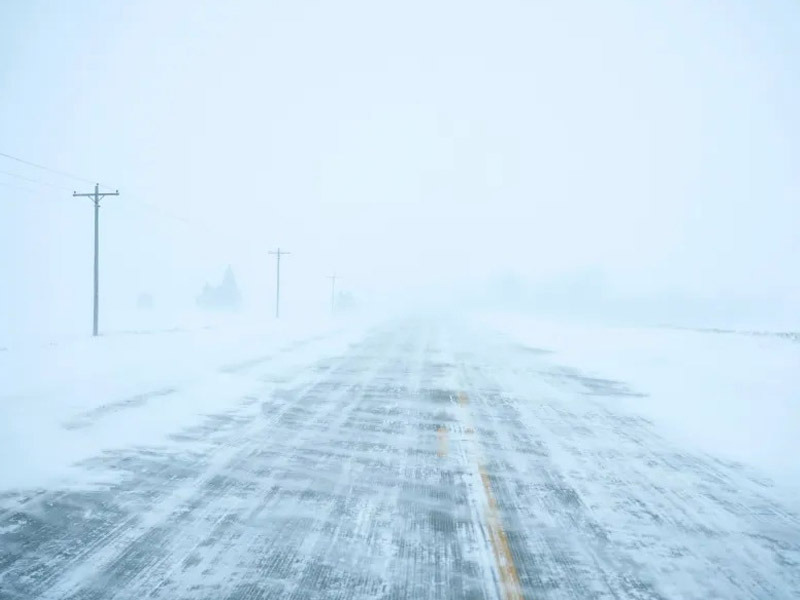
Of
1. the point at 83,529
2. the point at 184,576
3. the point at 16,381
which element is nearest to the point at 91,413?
the point at 16,381

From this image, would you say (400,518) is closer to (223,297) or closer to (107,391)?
(107,391)

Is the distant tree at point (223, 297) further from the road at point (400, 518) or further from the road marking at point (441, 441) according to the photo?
the road marking at point (441, 441)

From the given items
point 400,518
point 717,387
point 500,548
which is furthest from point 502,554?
point 717,387

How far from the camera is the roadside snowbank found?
8656 millimetres

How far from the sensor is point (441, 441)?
25.8 feet

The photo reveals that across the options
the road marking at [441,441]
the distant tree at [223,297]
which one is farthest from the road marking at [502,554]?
the distant tree at [223,297]

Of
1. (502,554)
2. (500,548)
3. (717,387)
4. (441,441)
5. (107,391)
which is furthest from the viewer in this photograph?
(717,387)

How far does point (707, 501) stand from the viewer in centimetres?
608

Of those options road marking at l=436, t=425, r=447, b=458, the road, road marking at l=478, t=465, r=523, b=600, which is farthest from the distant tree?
road marking at l=478, t=465, r=523, b=600

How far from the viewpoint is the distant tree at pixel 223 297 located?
197 feet

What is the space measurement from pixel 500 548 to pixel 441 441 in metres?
3.28

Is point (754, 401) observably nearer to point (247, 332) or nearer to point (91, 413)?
point (91, 413)

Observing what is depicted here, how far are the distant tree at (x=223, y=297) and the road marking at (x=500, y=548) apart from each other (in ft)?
191

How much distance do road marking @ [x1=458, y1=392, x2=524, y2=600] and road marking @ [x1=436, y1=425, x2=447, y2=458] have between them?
2.62 ft
